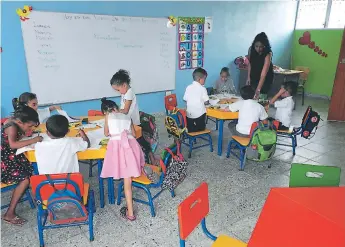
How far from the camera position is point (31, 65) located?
4.16 meters

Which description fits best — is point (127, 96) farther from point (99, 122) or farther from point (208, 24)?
point (208, 24)

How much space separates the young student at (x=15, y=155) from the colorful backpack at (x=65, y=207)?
20.9 inches

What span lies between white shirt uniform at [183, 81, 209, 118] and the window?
558 cm

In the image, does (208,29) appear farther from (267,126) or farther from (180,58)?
(267,126)

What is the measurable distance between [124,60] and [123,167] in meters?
3.13

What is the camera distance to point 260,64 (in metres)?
4.17

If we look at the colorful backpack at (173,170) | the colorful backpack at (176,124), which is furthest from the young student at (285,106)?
the colorful backpack at (173,170)

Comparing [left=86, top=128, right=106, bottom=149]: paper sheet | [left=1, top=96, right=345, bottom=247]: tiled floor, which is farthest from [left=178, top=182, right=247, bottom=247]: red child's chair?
[left=86, top=128, right=106, bottom=149]: paper sheet

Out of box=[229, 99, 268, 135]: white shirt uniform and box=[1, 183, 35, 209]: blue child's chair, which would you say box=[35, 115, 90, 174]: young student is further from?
box=[229, 99, 268, 135]: white shirt uniform

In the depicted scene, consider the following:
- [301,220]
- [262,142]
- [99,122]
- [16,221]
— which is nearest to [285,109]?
[262,142]

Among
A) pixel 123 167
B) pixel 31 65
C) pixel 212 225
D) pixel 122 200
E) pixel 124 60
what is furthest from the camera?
pixel 124 60

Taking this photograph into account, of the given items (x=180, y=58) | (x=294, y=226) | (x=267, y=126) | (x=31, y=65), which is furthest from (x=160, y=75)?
(x=294, y=226)

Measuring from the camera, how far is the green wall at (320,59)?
23.7 feet

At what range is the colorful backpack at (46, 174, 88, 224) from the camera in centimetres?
198
